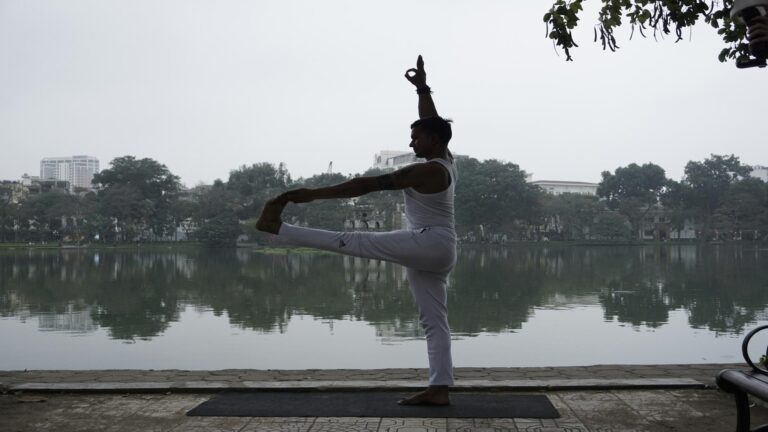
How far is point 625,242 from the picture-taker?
6056 cm

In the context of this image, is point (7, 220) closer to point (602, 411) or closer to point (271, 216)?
point (271, 216)

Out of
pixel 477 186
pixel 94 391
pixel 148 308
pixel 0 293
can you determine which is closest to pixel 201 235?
pixel 477 186

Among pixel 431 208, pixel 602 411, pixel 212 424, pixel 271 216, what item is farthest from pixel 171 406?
pixel 602 411

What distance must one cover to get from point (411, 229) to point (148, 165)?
55.9m

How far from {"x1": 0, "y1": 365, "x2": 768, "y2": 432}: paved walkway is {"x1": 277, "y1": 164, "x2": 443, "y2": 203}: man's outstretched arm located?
3.28 ft

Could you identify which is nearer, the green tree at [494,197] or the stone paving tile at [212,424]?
the stone paving tile at [212,424]

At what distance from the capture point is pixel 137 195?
51.6 meters

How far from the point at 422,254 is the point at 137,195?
172 feet

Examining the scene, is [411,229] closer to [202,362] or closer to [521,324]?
[202,362]

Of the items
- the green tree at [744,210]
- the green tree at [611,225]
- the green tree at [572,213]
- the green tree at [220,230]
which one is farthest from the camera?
the green tree at [572,213]

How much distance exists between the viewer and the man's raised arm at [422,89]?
11.1 ft

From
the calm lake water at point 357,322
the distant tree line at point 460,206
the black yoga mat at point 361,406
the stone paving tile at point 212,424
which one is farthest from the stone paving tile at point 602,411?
the distant tree line at point 460,206

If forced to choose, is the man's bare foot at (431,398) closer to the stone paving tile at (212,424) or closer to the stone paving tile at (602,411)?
the stone paving tile at (602,411)

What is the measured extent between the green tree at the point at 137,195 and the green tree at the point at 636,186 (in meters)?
41.0
